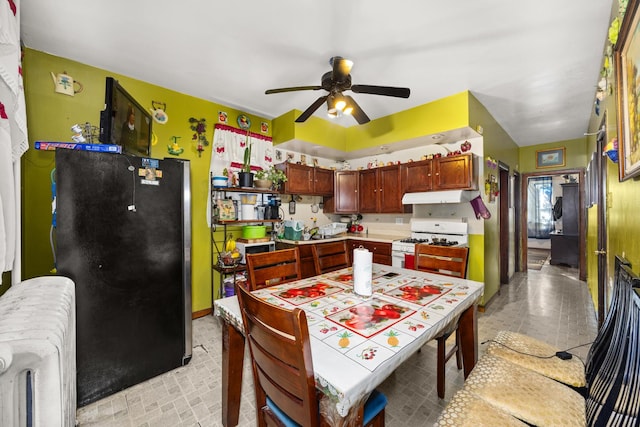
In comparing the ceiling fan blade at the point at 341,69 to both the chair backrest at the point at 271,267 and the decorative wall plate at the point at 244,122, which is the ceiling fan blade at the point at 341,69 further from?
the decorative wall plate at the point at 244,122

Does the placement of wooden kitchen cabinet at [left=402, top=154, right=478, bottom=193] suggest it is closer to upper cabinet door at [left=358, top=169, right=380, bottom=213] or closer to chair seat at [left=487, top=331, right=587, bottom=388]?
upper cabinet door at [left=358, top=169, right=380, bottom=213]

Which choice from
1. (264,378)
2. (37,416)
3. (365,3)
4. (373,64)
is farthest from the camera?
(373,64)

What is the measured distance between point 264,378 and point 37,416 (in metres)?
0.76

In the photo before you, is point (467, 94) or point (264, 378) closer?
point (264, 378)

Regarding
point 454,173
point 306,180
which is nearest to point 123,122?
point 306,180

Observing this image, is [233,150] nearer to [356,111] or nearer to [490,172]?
[356,111]

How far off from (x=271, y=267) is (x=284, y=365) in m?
1.04

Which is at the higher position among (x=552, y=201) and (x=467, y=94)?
(x=467, y=94)

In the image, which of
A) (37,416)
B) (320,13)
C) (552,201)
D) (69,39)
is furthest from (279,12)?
(552,201)

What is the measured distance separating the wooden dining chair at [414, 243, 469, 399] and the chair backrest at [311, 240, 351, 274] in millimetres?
645

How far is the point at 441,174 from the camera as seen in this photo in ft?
11.0

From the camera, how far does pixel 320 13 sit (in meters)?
1.84

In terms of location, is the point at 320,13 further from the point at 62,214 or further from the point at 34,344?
the point at 34,344

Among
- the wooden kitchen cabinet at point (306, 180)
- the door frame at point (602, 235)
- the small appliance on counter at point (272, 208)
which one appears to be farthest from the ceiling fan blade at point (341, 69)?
the door frame at point (602, 235)
